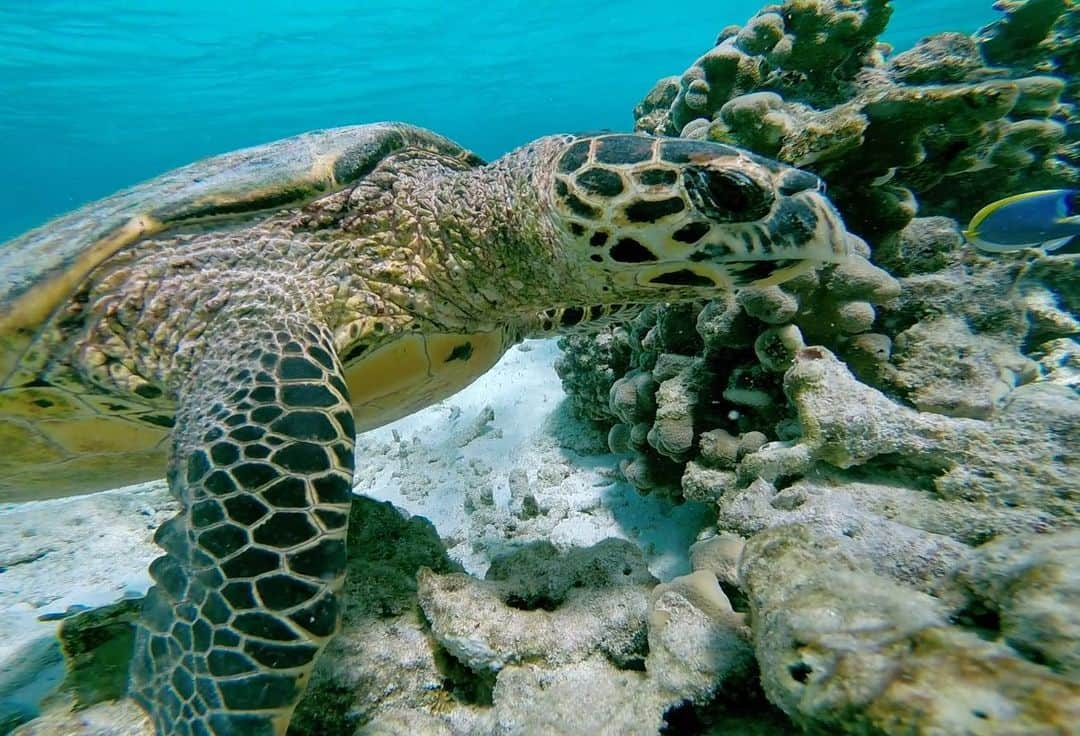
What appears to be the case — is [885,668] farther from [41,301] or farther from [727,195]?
[41,301]

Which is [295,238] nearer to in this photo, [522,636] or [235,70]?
[522,636]

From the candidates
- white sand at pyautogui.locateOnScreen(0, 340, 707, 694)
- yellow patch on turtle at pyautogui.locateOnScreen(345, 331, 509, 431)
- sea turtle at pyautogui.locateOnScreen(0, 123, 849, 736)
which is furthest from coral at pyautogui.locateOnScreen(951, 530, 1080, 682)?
yellow patch on turtle at pyautogui.locateOnScreen(345, 331, 509, 431)

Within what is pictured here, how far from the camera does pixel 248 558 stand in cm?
145

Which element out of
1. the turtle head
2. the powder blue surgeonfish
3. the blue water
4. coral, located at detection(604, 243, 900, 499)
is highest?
the blue water

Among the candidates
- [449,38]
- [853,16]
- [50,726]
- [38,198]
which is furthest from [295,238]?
[38,198]

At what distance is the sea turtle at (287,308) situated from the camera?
145cm

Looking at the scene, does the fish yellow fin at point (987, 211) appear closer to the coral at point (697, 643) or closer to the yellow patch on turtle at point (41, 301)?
the coral at point (697, 643)

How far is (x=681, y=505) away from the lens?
3.01 m

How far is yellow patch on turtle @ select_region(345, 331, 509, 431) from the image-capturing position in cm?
249

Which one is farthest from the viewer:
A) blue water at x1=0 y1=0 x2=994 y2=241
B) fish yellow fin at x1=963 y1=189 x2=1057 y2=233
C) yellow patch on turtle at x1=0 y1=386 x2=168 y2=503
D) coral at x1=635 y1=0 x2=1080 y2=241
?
blue water at x1=0 y1=0 x2=994 y2=241

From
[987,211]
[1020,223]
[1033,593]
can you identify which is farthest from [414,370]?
[1020,223]

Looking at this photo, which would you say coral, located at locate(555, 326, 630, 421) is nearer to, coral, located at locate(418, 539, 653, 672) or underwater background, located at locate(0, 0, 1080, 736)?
underwater background, located at locate(0, 0, 1080, 736)

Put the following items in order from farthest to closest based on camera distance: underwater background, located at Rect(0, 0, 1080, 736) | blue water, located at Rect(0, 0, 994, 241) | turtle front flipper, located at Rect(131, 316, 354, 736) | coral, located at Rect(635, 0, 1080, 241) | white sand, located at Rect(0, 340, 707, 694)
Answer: blue water, located at Rect(0, 0, 994, 241) → white sand, located at Rect(0, 340, 707, 694) → coral, located at Rect(635, 0, 1080, 241) → turtle front flipper, located at Rect(131, 316, 354, 736) → underwater background, located at Rect(0, 0, 1080, 736)

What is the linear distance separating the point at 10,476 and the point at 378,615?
2.24m
